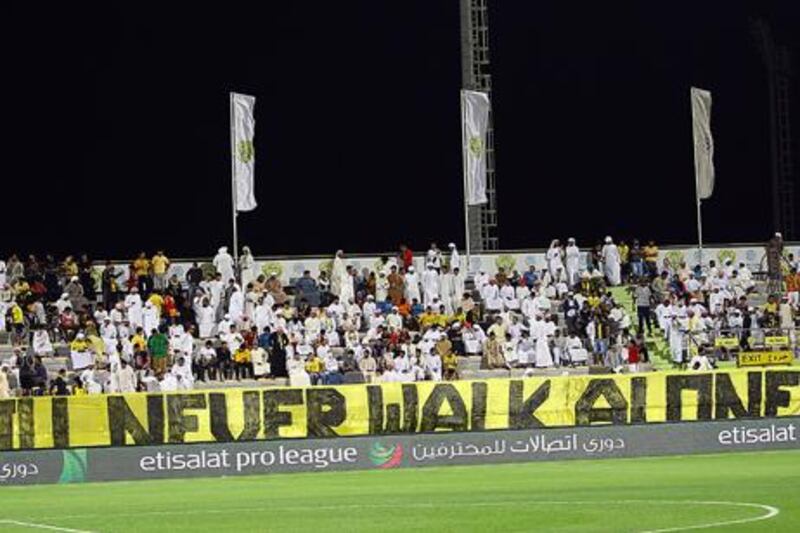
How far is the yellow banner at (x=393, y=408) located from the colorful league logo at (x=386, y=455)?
0.57 meters

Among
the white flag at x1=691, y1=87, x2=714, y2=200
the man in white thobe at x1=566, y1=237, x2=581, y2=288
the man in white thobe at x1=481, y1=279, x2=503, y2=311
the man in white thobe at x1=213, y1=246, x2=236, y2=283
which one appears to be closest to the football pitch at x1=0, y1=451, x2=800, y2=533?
the man in white thobe at x1=481, y1=279, x2=503, y2=311

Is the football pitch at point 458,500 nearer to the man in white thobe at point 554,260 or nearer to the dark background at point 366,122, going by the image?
the man in white thobe at point 554,260

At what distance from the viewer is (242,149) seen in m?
52.7

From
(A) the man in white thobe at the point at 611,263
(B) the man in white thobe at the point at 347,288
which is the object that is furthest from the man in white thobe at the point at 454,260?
(A) the man in white thobe at the point at 611,263

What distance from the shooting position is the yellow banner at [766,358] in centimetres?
4838

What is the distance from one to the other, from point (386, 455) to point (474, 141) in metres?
18.0

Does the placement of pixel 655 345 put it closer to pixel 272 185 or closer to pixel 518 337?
pixel 518 337

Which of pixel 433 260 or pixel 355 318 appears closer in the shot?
pixel 355 318

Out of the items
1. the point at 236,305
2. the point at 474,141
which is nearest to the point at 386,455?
the point at 236,305

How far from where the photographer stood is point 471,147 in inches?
2135

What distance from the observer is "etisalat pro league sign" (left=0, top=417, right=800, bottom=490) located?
36.3m

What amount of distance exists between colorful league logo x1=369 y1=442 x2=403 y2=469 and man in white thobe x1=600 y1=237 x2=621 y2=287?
19955 mm

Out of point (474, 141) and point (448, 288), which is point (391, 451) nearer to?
point (448, 288)

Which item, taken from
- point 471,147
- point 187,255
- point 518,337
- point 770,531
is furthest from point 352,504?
point 187,255
